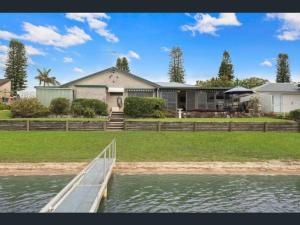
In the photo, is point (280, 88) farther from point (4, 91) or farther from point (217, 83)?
point (4, 91)

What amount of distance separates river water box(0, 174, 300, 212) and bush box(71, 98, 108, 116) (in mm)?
17655

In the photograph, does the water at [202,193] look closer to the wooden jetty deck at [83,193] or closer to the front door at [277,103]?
the wooden jetty deck at [83,193]

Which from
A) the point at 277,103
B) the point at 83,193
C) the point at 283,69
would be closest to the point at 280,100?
the point at 277,103

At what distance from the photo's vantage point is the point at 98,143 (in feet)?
76.9

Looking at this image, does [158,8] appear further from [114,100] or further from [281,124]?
[114,100]

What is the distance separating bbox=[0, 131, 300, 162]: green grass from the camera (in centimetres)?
2098

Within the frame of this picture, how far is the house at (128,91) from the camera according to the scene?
122ft

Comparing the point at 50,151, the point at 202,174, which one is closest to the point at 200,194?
the point at 202,174

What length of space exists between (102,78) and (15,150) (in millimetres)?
19137

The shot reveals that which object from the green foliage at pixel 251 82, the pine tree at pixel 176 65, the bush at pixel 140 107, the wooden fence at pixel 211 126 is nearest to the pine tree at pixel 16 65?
the pine tree at pixel 176 65

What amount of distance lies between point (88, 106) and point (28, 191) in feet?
69.8

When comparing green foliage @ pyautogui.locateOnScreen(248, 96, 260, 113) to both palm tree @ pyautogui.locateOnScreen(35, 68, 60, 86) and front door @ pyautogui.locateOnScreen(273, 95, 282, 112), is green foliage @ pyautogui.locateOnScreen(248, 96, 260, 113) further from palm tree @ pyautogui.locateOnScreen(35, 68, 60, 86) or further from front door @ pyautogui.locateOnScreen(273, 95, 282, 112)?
palm tree @ pyautogui.locateOnScreen(35, 68, 60, 86)

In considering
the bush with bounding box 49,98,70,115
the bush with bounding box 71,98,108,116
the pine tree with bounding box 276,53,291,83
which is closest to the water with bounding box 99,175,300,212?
the bush with bounding box 71,98,108,116

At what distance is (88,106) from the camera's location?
3522 centimetres
